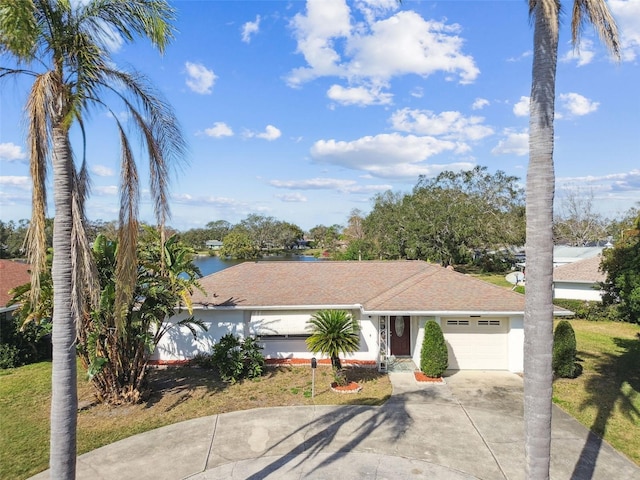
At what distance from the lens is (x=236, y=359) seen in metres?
14.0

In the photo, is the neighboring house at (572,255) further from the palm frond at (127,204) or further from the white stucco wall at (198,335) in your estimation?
the palm frond at (127,204)

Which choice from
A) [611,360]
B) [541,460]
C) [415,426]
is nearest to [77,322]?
[541,460]

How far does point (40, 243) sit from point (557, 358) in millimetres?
15325

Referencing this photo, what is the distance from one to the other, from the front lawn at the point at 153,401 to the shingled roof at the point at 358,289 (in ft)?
8.55

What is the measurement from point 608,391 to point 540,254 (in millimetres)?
10774

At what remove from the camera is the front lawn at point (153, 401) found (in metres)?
9.91

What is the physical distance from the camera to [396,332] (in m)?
16.5

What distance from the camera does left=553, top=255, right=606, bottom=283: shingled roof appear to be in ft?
90.9

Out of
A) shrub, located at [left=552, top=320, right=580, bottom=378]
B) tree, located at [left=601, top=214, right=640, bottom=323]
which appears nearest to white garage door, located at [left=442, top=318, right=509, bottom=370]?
shrub, located at [left=552, top=320, right=580, bottom=378]

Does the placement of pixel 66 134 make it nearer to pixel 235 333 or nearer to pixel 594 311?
pixel 235 333

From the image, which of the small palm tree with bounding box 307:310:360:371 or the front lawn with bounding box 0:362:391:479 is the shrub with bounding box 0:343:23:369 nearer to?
the front lawn with bounding box 0:362:391:479

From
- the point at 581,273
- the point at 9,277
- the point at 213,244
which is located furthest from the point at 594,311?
the point at 213,244

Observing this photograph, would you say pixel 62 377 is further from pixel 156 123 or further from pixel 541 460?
pixel 541 460

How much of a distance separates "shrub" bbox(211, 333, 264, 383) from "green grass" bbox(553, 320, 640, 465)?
9578 millimetres
